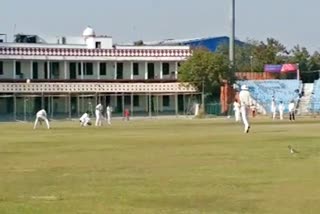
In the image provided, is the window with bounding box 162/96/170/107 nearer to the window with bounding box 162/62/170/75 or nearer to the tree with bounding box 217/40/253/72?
the window with bounding box 162/62/170/75

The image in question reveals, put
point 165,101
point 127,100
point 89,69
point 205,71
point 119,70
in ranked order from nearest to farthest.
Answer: point 205,71 < point 165,101 < point 89,69 < point 127,100 < point 119,70

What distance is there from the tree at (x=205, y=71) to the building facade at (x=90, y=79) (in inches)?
105

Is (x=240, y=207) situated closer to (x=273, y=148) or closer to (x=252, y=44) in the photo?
(x=273, y=148)

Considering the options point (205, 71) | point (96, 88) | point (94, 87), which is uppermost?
point (205, 71)

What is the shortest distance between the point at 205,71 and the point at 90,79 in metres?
14.2

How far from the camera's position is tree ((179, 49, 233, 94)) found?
10006 centimetres

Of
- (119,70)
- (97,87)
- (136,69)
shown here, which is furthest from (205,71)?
(97,87)

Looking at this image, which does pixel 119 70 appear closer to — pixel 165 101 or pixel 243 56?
A: pixel 165 101

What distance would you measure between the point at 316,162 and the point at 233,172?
9.64 feet

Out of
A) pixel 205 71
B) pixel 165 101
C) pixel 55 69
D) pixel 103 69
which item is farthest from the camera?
pixel 103 69

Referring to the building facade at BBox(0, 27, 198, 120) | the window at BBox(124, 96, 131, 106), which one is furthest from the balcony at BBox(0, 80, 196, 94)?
the window at BBox(124, 96, 131, 106)

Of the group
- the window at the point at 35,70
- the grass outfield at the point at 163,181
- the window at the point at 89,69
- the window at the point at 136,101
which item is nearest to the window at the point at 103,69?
the window at the point at 89,69

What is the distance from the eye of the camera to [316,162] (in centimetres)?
1919

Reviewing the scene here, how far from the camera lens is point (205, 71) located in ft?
330
